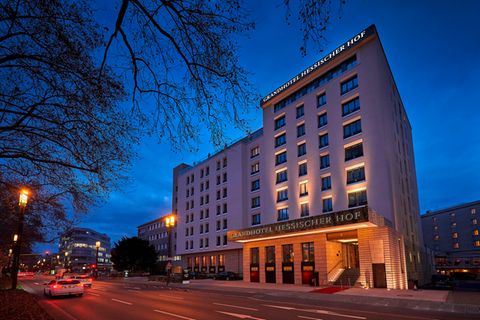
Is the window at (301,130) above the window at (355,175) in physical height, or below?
above

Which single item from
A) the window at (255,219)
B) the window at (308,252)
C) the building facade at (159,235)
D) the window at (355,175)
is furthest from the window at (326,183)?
the building facade at (159,235)

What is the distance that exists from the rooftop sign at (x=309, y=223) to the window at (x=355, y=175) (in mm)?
6841

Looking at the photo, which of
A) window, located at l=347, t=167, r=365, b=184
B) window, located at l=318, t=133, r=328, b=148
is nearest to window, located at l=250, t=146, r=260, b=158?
window, located at l=318, t=133, r=328, b=148

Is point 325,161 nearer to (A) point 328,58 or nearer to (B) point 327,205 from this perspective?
(B) point 327,205

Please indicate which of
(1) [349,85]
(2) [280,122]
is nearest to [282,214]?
(2) [280,122]

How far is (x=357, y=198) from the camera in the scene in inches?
1425

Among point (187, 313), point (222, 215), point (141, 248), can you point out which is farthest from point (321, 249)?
point (141, 248)

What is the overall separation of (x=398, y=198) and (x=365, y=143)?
702cm

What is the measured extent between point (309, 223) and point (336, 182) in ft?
23.5

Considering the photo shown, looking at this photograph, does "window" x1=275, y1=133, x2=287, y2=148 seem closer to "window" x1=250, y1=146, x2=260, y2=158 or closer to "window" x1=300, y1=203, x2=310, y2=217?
"window" x1=250, y1=146, x2=260, y2=158

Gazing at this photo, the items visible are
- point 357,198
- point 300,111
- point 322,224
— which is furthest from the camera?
point 300,111

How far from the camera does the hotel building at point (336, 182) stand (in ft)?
105

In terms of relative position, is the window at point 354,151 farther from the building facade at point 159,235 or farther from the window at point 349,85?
the building facade at point 159,235

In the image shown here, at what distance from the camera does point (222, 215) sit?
62.2 m
